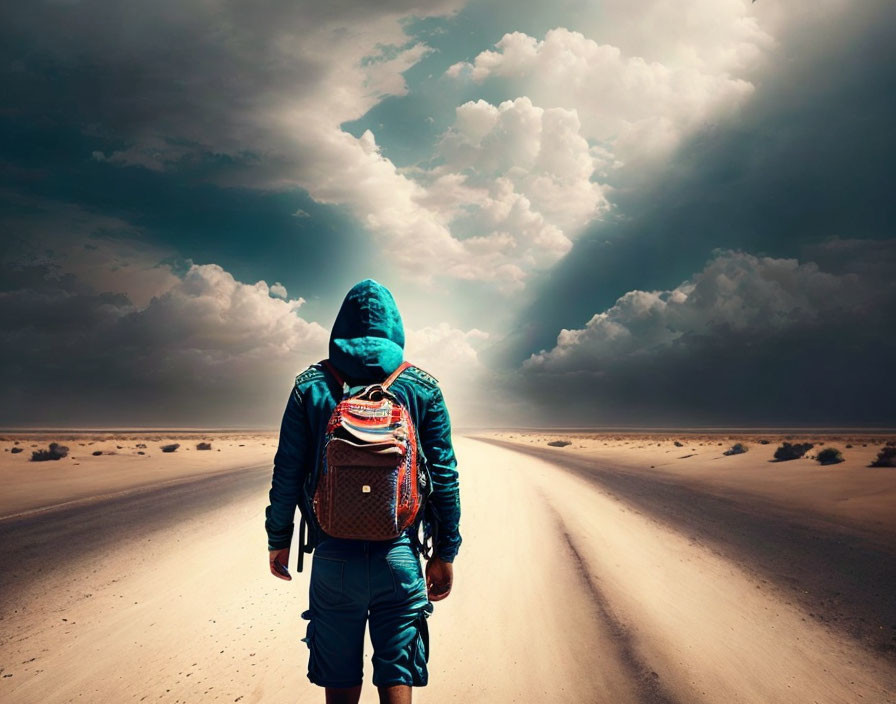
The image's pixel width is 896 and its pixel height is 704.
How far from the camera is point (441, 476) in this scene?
2.52 metres

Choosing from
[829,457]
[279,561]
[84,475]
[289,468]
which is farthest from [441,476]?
[829,457]

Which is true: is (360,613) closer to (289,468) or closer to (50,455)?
(289,468)

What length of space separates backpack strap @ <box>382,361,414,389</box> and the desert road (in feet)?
8.20

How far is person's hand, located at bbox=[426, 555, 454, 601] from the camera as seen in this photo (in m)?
2.60

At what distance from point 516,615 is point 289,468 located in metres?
3.46

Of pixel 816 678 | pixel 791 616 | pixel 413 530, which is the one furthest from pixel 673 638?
pixel 413 530

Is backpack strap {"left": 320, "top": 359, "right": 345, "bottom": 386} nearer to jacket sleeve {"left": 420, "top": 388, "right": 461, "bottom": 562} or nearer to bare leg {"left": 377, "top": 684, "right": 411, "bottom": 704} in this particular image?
jacket sleeve {"left": 420, "top": 388, "right": 461, "bottom": 562}

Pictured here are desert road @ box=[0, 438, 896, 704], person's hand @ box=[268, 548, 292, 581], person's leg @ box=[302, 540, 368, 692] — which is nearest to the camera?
person's leg @ box=[302, 540, 368, 692]

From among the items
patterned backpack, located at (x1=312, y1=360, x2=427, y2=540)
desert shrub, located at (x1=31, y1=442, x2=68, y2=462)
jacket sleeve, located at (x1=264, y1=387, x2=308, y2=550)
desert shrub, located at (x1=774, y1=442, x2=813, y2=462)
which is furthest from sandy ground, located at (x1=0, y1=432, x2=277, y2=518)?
desert shrub, located at (x1=774, y1=442, x2=813, y2=462)

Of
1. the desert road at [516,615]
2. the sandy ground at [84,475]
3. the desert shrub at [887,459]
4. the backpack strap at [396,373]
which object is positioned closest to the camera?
the backpack strap at [396,373]

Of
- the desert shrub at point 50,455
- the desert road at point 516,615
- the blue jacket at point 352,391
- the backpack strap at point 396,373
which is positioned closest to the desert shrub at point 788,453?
the desert road at point 516,615

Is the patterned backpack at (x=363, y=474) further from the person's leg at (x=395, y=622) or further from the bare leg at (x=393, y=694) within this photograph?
the bare leg at (x=393, y=694)

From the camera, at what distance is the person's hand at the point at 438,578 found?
2602 mm

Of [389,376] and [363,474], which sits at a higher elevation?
[389,376]
